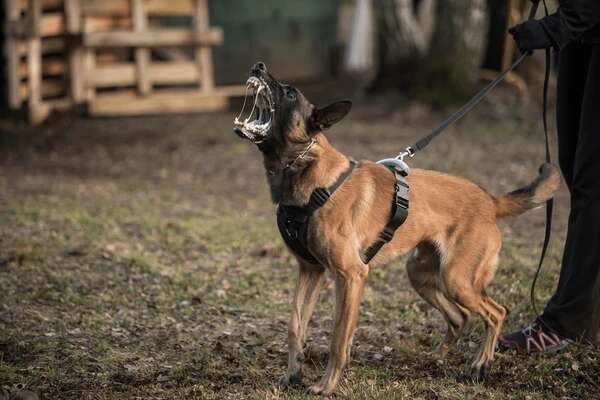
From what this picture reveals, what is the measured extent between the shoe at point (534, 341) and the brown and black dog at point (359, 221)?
1.00 ft

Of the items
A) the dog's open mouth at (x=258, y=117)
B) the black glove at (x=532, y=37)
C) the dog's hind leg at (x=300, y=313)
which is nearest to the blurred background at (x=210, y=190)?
the dog's hind leg at (x=300, y=313)

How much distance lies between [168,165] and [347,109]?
7529mm

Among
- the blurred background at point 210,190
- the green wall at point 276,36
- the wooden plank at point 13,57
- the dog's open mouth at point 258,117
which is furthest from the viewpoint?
the green wall at point 276,36

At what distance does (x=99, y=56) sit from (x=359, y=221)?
1104 centimetres

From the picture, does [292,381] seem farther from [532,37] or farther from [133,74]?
[133,74]

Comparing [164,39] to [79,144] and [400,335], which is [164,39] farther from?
[400,335]

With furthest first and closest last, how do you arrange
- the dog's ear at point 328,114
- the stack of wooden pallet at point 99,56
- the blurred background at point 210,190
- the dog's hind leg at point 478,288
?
the stack of wooden pallet at point 99,56, the blurred background at point 210,190, the dog's hind leg at point 478,288, the dog's ear at point 328,114

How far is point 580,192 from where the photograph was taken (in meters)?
4.88

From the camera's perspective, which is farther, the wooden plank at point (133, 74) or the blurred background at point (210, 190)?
the wooden plank at point (133, 74)

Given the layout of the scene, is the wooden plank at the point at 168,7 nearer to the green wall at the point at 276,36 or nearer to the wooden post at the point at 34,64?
the wooden post at the point at 34,64

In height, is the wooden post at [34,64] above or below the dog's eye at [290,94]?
below

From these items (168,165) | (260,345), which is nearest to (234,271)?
(260,345)

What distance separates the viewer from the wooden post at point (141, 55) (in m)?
13.5

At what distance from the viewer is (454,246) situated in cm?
479
